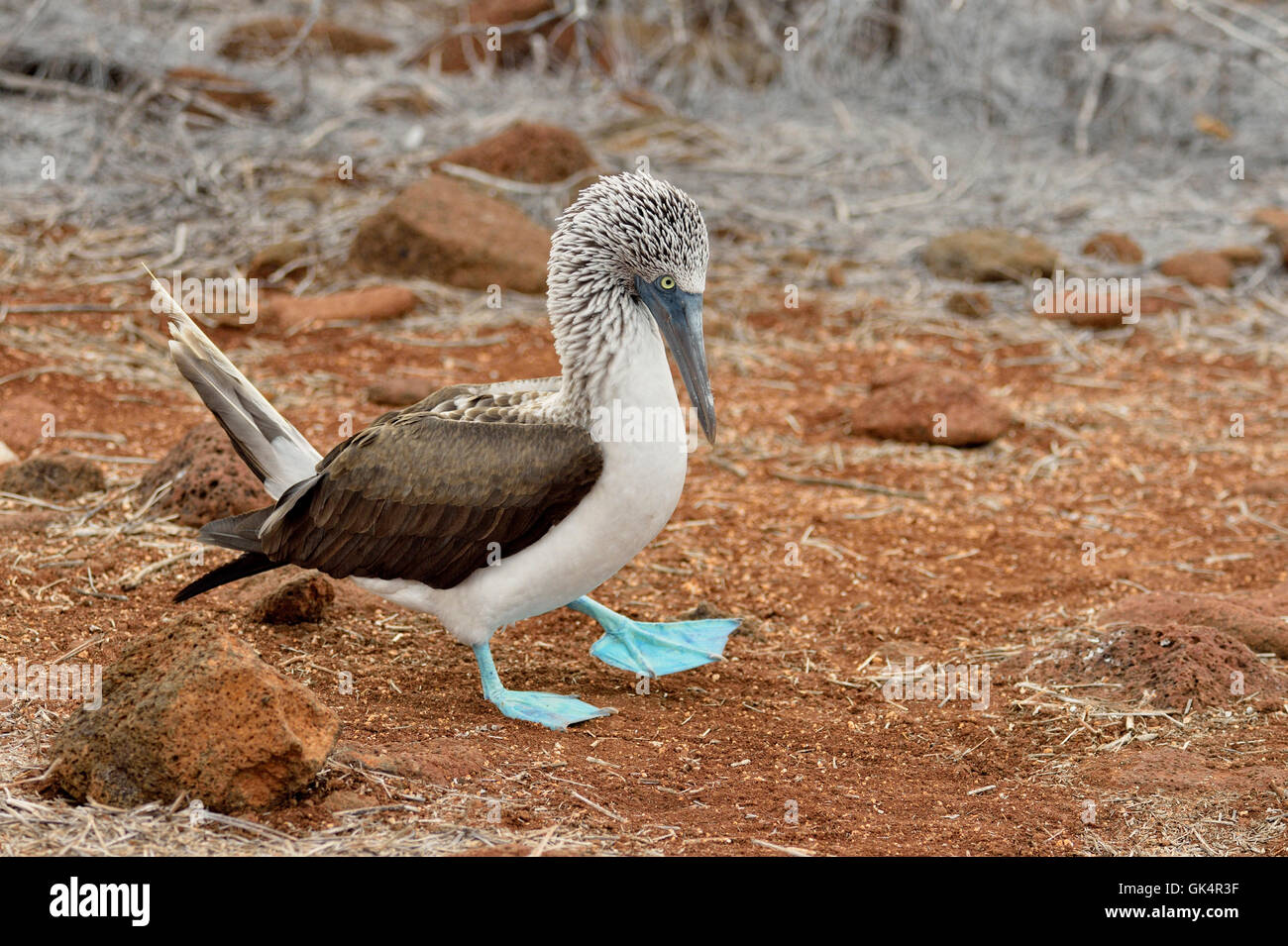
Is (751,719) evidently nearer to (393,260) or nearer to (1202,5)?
(393,260)

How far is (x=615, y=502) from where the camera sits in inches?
162

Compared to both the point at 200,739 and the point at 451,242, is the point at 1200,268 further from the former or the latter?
the point at 200,739

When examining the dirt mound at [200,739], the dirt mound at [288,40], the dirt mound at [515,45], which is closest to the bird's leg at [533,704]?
the dirt mound at [200,739]

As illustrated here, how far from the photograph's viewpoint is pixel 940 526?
6270mm

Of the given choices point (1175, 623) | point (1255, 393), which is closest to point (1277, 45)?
point (1255, 393)

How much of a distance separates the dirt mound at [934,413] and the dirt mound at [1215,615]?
2131 mm

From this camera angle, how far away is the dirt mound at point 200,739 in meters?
3.31

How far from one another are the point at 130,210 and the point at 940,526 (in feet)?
21.0

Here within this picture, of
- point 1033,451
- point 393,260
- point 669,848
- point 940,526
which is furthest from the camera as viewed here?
point 393,260

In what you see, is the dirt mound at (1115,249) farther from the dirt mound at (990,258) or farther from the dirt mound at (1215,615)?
the dirt mound at (1215,615)

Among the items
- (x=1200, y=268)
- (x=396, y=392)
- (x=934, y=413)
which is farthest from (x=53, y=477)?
(x=1200, y=268)

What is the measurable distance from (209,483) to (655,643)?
1968 millimetres

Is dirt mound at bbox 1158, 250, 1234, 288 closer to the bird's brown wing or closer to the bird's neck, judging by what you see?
the bird's neck

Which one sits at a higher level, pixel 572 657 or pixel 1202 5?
pixel 1202 5
